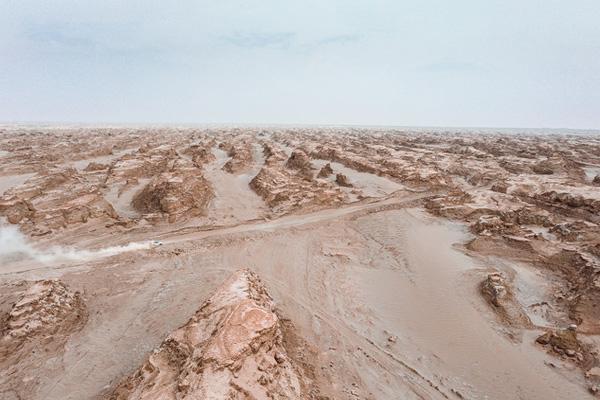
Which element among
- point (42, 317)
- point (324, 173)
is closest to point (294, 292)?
point (42, 317)

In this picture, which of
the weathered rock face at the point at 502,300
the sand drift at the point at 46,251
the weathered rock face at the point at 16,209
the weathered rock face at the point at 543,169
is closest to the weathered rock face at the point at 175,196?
the sand drift at the point at 46,251

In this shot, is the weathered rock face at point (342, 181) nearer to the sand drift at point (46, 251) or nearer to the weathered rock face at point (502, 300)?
the weathered rock face at point (502, 300)

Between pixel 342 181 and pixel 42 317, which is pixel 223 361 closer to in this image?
pixel 42 317

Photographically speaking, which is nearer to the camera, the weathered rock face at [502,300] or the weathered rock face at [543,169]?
the weathered rock face at [502,300]

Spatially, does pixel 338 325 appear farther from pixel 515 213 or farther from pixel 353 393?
pixel 515 213

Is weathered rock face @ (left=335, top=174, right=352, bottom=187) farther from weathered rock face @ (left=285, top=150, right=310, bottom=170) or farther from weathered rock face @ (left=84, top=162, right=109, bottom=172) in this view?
weathered rock face @ (left=84, top=162, right=109, bottom=172)

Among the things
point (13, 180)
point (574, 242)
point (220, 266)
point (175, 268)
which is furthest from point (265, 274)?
point (13, 180)

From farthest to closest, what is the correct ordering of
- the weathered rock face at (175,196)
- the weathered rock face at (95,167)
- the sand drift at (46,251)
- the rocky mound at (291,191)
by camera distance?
the weathered rock face at (95,167), the rocky mound at (291,191), the weathered rock face at (175,196), the sand drift at (46,251)
